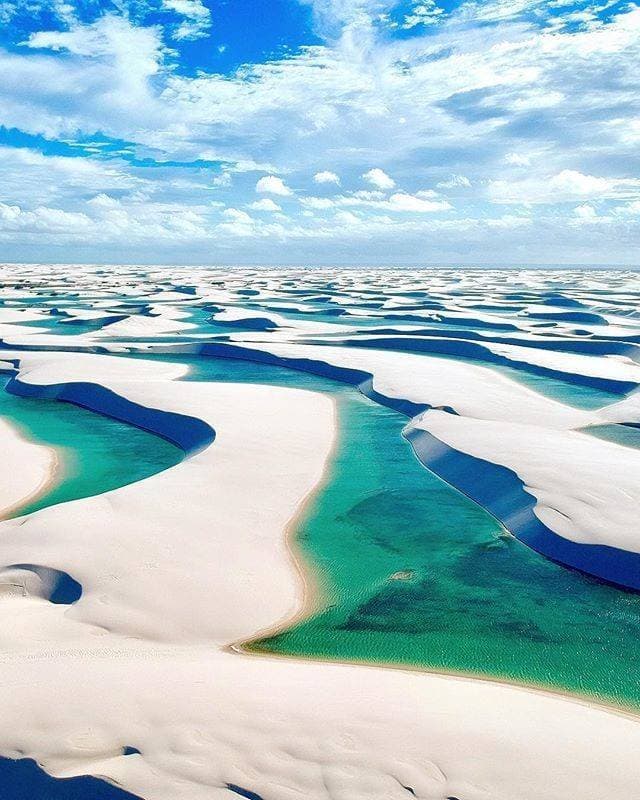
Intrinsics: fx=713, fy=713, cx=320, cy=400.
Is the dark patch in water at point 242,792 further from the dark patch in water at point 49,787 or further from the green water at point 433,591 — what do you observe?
the green water at point 433,591

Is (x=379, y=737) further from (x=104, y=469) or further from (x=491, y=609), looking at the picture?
(x=104, y=469)

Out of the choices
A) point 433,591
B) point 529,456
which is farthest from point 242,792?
point 529,456

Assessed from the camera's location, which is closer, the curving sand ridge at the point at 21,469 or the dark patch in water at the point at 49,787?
the dark patch in water at the point at 49,787

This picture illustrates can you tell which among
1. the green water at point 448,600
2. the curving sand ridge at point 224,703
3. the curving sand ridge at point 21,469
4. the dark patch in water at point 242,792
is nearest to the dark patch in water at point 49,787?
the curving sand ridge at point 224,703

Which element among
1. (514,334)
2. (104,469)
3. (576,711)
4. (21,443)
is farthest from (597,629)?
(514,334)

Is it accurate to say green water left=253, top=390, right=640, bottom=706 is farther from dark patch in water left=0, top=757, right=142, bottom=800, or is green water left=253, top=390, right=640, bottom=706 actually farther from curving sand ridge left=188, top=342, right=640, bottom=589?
dark patch in water left=0, top=757, right=142, bottom=800

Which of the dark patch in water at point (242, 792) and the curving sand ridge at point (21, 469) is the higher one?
the dark patch in water at point (242, 792)
